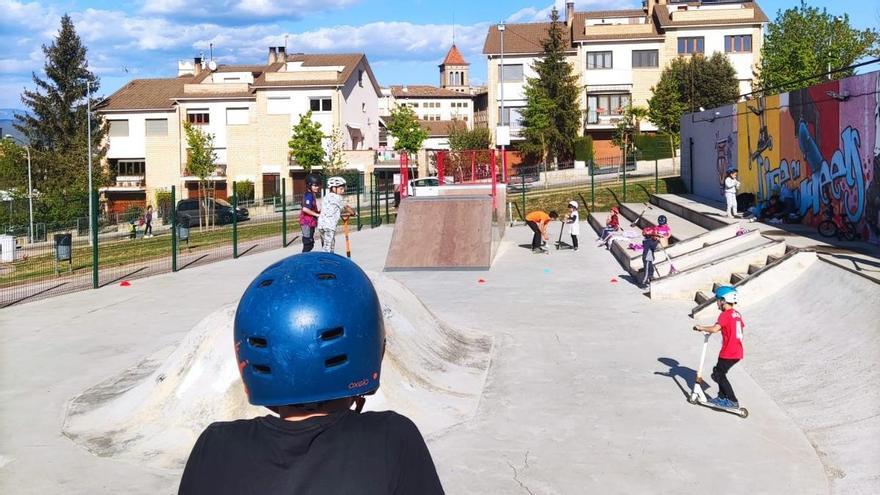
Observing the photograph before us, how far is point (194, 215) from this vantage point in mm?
42094

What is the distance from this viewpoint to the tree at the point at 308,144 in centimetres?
5622

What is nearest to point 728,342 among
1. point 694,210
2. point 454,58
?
point 694,210

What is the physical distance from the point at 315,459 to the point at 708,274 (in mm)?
14645

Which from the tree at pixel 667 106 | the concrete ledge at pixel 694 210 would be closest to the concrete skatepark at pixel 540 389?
the concrete ledge at pixel 694 210

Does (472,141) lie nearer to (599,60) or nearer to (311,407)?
(599,60)

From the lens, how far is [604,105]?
6538 cm

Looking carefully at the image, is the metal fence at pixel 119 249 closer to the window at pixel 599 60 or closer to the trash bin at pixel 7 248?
the trash bin at pixel 7 248

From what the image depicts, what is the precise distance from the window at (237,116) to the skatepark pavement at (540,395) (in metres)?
48.2

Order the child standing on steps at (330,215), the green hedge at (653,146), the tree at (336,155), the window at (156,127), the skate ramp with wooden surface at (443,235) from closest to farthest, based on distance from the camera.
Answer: the child standing on steps at (330,215) → the skate ramp with wooden surface at (443,235) → the tree at (336,155) → the green hedge at (653,146) → the window at (156,127)

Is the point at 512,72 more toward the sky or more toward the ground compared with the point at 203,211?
more toward the sky

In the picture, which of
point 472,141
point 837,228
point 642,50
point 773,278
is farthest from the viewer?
point 472,141

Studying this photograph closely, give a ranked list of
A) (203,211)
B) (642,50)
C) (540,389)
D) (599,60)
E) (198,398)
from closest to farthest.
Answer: (198,398), (540,389), (203,211), (642,50), (599,60)

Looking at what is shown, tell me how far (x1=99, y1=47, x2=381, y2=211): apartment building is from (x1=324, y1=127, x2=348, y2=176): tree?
159cm

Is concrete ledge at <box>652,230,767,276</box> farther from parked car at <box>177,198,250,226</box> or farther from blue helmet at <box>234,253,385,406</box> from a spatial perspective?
parked car at <box>177,198,250,226</box>
